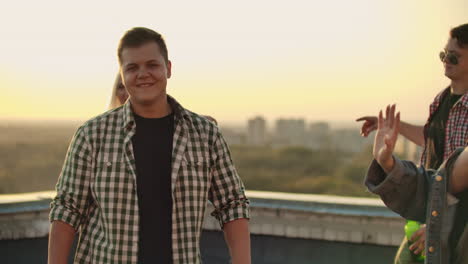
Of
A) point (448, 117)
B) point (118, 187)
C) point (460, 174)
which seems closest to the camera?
point (118, 187)

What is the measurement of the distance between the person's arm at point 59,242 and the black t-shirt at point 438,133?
192 centimetres

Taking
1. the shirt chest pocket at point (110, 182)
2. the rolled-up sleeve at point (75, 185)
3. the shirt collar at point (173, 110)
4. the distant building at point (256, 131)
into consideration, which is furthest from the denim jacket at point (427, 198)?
the distant building at point (256, 131)

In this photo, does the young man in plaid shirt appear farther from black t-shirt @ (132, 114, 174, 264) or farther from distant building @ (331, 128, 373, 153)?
distant building @ (331, 128, 373, 153)

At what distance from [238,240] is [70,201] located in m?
0.64

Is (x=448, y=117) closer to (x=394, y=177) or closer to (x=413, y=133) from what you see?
(x=413, y=133)

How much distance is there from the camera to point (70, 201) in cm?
217

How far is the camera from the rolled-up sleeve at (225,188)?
229 centimetres

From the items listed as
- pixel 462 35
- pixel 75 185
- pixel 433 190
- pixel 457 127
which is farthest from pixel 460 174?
pixel 75 185

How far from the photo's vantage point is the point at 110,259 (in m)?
2.12

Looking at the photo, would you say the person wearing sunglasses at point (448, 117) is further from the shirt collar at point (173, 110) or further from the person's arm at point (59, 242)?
the person's arm at point (59, 242)

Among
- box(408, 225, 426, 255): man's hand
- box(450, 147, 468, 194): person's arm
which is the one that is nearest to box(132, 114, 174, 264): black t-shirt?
box(450, 147, 468, 194): person's arm

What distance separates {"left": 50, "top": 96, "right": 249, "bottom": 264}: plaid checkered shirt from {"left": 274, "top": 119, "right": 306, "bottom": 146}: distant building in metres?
69.9

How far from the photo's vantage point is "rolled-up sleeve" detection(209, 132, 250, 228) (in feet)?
7.52

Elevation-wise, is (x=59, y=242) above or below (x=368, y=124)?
below
